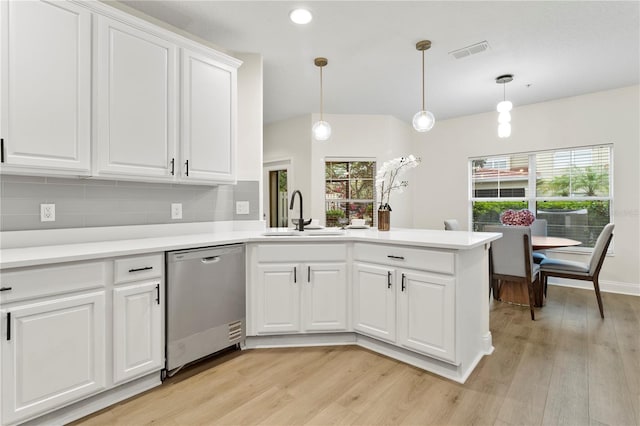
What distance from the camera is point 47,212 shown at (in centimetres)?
203

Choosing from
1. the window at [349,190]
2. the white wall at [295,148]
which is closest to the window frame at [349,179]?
the window at [349,190]

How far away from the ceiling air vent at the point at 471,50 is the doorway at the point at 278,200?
3.45m

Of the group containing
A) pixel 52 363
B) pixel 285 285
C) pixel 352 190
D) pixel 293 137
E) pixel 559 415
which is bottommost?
pixel 559 415

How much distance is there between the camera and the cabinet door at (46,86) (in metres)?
1.69

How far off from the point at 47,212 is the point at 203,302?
111 cm

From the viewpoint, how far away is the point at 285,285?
2494mm

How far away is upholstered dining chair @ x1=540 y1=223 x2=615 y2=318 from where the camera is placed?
3.19m

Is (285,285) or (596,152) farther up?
(596,152)

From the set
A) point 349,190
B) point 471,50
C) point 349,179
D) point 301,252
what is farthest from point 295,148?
point 301,252

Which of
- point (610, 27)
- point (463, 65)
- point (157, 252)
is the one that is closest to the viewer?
point (157, 252)

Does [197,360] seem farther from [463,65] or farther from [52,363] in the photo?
[463,65]

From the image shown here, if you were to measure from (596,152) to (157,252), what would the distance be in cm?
543

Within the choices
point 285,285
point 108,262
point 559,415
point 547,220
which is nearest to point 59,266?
point 108,262

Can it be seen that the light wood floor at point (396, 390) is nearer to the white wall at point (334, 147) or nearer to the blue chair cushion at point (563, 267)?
the blue chair cushion at point (563, 267)
